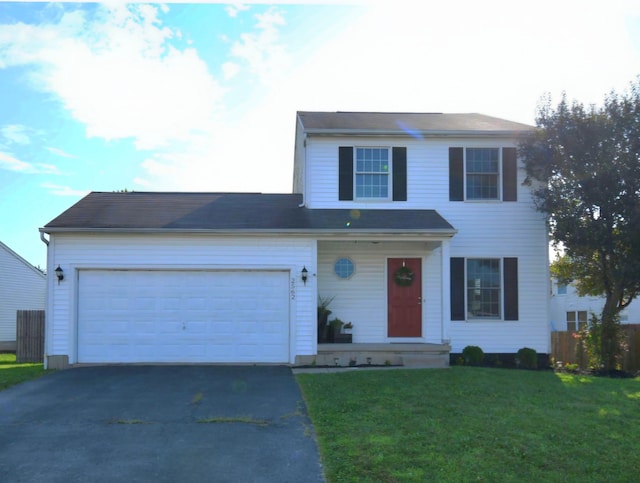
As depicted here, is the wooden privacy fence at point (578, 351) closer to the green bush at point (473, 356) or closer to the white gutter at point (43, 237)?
the green bush at point (473, 356)

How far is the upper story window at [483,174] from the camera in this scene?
1497cm

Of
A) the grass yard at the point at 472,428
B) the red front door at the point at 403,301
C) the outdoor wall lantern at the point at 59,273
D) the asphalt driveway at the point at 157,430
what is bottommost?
the asphalt driveway at the point at 157,430

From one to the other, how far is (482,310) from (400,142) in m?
4.61

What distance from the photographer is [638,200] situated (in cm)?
1313

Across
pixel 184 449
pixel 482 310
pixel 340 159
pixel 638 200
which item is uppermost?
pixel 340 159

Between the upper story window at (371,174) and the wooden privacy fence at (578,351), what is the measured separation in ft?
19.6

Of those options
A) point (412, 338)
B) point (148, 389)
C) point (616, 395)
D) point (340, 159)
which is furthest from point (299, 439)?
point (340, 159)

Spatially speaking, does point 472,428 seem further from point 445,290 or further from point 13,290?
point 13,290

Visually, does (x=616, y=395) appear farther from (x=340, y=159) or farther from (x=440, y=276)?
(x=340, y=159)

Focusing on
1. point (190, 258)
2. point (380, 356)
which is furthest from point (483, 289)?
point (190, 258)

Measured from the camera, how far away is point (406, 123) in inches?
626

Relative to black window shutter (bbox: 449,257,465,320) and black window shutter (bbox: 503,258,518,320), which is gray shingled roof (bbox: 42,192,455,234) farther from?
black window shutter (bbox: 503,258,518,320)

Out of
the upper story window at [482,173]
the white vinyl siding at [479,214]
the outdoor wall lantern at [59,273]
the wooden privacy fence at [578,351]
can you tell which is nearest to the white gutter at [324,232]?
the outdoor wall lantern at [59,273]

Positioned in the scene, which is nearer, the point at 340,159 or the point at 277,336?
the point at 277,336
